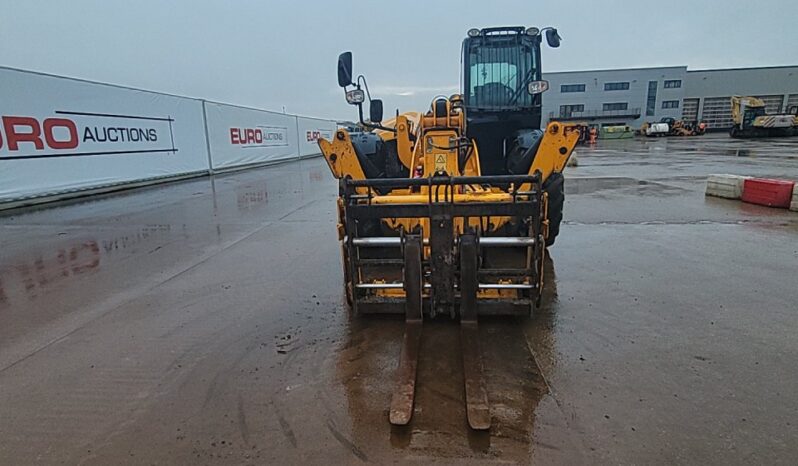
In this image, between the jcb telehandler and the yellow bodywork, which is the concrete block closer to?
the jcb telehandler

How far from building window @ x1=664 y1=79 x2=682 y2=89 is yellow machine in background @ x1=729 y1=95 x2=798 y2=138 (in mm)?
20897

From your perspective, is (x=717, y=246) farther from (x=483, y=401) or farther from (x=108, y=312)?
(x=108, y=312)

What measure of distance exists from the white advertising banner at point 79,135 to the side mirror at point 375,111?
1002cm

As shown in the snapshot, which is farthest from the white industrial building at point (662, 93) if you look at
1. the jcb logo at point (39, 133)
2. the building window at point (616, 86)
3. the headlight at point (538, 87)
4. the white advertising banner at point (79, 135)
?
the headlight at point (538, 87)

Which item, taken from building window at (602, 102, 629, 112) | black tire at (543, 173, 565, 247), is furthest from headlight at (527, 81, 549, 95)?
building window at (602, 102, 629, 112)

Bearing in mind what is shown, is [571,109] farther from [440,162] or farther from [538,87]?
[440,162]

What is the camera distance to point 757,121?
125 feet

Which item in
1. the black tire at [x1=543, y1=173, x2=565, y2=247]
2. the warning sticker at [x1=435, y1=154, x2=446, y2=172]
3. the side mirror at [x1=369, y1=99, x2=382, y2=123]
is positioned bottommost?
the black tire at [x1=543, y1=173, x2=565, y2=247]

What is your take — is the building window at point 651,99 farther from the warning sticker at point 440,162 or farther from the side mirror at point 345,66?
the side mirror at point 345,66

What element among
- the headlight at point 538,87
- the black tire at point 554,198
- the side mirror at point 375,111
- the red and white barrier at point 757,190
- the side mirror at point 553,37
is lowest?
the red and white barrier at point 757,190

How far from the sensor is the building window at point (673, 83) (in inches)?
2400

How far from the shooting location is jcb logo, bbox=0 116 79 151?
1052 centimetres

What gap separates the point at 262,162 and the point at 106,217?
14.5 metres

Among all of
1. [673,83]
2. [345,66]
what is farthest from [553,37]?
[673,83]
